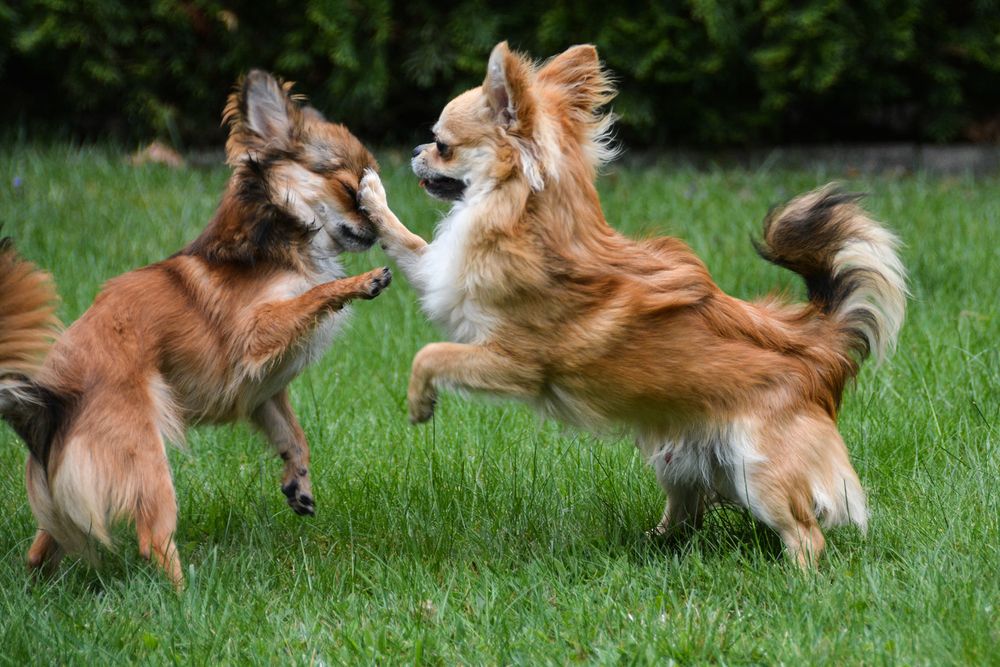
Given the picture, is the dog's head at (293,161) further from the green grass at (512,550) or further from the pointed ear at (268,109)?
the green grass at (512,550)

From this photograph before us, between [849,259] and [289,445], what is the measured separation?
2.21m

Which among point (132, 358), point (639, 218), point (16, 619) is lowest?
point (639, 218)

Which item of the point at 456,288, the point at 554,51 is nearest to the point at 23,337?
the point at 456,288

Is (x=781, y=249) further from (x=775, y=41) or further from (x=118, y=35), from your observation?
(x=118, y=35)

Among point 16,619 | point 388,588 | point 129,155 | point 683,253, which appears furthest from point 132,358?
point 129,155

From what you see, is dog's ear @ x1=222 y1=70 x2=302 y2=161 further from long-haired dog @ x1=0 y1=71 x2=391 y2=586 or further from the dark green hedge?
the dark green hedge

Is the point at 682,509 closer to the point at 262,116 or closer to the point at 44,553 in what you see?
the point at 262,116

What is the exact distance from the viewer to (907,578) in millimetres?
3676

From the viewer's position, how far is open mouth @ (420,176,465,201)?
4203mm

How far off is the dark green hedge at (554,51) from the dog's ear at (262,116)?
16.6ft

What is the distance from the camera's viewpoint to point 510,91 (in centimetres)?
397

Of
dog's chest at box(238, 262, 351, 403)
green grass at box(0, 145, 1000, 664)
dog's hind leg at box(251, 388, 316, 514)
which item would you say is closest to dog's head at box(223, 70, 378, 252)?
dog's chest at box(238, 262, 351, 403)

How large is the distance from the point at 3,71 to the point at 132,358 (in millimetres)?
6868

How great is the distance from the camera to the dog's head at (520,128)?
13.0 feet
